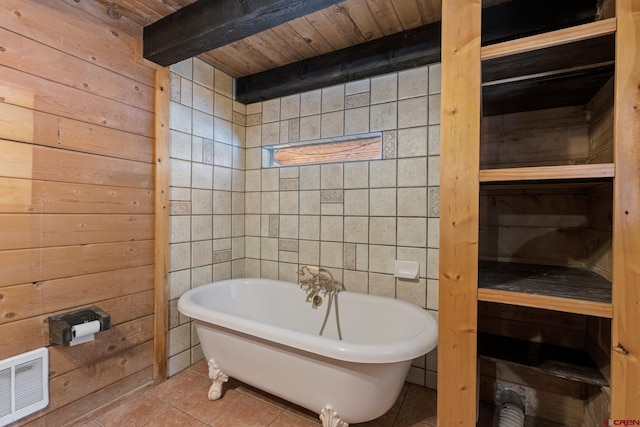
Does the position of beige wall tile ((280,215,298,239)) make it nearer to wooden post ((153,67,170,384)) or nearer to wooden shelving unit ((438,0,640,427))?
wooden post ((153,67,170,384))

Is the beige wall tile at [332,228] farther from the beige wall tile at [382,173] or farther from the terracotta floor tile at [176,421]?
the terracotta floor tile at [176,421]

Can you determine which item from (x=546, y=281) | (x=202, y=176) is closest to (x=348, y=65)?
(x=202, y=176)

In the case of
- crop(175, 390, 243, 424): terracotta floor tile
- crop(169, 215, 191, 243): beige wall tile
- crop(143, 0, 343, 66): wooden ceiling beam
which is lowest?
crop(175, 390, 243, 424): terracotta floor tile

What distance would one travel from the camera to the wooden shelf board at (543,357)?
1.06 m

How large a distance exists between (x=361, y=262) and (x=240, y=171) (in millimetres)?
1339

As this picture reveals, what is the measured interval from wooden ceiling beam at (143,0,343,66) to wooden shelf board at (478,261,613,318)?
1370 millimetres

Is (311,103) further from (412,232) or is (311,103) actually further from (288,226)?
(412,232)

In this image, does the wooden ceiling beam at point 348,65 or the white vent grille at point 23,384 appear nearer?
the white vent grille at point 23,384

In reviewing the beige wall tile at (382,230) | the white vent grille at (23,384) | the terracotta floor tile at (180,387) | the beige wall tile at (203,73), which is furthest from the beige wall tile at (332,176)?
the white vent grille at (23,384)

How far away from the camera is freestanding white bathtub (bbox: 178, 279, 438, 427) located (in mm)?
1264

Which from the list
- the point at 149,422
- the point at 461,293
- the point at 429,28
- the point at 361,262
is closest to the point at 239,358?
the point at 149,422

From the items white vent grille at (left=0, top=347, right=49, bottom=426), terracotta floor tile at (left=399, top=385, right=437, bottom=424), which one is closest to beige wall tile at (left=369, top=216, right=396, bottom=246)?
terracotta floor tile at (left=399, top=385, right=437, bottom=424)

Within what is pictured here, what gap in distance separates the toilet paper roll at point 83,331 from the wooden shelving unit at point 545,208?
1.66 m

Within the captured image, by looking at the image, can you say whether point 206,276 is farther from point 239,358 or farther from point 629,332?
point 629,332
